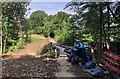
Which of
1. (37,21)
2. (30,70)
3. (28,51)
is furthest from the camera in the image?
(37,21)

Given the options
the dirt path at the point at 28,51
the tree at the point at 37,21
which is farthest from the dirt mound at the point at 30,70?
the tree at the point at 37,21

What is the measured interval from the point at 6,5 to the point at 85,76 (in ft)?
35.7

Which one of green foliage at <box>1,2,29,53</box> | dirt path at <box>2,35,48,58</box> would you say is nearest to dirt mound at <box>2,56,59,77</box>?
dirt path at <box>2,35,48,58</box>

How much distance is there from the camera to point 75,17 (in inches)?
445

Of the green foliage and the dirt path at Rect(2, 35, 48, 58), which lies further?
the green foliage

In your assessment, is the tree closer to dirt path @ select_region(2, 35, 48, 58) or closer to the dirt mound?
dirt path @ select_region(2, 35, 48, 58)

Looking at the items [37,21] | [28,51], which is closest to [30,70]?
[28,51]

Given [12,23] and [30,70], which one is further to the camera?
[12,23]

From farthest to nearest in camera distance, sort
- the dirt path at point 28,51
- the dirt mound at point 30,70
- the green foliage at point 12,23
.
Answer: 1. the green foliage at point 12,23
2. the dirt path at point 28,51
3. the dirt mound at point 30,70

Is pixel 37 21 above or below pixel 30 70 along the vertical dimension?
above

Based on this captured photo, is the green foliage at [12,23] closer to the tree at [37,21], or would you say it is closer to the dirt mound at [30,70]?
the dirt mound at [30,70]

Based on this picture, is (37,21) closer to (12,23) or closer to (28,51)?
(12,23)

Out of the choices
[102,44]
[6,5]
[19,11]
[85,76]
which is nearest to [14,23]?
[19,11]

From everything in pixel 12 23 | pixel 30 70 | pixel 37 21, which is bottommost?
pixel 30 70
